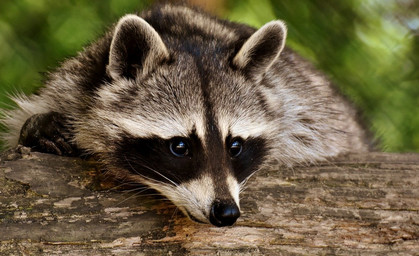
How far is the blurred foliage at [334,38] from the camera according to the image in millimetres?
4512

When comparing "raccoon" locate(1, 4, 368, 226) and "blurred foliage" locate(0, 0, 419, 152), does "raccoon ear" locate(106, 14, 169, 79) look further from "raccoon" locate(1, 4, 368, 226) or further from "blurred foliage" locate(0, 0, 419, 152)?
"blurred foliage" locate(0, 0, 419, 152)

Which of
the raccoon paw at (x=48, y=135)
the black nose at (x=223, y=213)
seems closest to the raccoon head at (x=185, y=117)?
the black nose at (x=223, y=213)

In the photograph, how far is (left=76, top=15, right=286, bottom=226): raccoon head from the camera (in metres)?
2.87

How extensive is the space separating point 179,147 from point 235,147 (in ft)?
1.10

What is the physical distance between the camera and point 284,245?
3.14 metres

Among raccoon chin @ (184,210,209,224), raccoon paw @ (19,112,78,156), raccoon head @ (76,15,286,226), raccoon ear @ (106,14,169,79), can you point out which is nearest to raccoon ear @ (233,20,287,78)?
raccoon head @ (76,15,286,226)

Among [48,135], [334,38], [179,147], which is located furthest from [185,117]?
[334,38]

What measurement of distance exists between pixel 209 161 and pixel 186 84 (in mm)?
484

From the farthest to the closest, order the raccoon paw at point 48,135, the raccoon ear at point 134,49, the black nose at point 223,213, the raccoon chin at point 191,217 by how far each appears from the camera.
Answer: the raccoon paw at point 48,135
the raccoon ear at point 134,49
the raccoon chin at point 191,217
the black nose at point 223,213

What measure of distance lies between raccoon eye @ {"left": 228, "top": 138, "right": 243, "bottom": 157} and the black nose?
404 millimetres

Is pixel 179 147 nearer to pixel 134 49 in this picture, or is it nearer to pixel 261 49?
pixel 134 49

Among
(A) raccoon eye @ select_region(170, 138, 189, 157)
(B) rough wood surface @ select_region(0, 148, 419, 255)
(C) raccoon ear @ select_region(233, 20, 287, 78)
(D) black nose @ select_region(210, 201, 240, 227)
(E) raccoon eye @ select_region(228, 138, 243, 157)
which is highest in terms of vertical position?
(C) raccoon ear @ select_region(233, 20, 287, 78)

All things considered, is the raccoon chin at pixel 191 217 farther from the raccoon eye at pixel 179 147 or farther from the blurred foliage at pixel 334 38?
the blurred foliage at pixel 334 38

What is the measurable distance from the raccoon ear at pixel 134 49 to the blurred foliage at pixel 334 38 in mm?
1433
